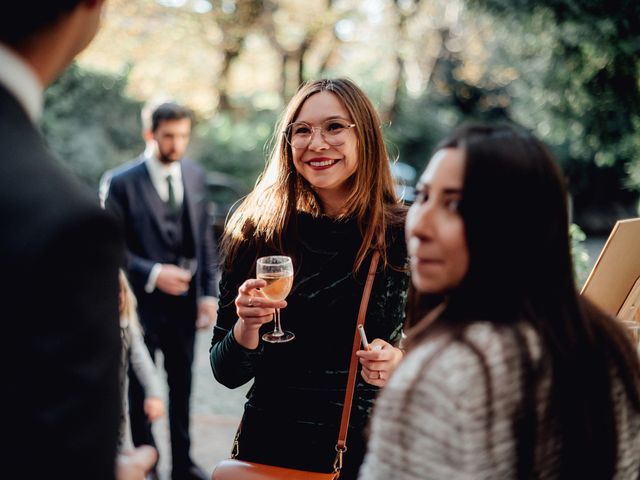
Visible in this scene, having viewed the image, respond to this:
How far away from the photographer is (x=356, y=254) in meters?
2.47

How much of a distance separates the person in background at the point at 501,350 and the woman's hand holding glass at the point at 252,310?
0.90m

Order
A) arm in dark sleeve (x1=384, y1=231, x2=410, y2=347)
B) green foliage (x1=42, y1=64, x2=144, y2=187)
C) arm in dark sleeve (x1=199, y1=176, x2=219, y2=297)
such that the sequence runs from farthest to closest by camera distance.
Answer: green foliage (x1=42, y1=64, x2=144, y2=187) → arm in dark sleeve (x1=199, y1=176, x2=219, y2=297) → arm in dark sleeve (x1=384, y1=231, x2=410, y2=347)

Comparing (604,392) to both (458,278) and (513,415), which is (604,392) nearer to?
(513,415)

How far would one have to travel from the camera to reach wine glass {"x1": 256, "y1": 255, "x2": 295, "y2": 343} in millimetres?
2260

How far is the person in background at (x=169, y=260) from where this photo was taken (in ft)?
15.0

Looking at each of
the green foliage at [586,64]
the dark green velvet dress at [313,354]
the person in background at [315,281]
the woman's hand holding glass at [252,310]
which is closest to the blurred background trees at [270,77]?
the green foliage at [586,64]

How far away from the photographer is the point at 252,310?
7.18 ft

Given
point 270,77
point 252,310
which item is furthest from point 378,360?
point 270,77

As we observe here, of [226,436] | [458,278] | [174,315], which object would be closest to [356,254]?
[458,278]

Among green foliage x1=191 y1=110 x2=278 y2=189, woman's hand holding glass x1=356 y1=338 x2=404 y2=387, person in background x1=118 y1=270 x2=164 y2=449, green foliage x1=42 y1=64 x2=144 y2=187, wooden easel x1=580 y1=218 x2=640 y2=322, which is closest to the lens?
woman's hand holding glass x1=356 y1=338 x2=404 y2=387

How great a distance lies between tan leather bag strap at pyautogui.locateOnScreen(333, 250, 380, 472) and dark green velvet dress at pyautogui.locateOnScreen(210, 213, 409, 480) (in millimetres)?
50

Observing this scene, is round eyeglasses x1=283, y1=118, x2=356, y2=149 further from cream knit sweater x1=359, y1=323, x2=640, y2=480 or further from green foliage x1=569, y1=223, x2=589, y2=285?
green foliage x1=569, y1=223, x2=589, y2=285

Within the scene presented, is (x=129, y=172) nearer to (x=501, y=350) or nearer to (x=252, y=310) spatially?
(x=252, y=310)

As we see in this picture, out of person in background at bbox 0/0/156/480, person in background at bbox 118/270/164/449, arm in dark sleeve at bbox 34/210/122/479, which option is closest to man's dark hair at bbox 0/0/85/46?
person in background at bbox 0/0/156/480
